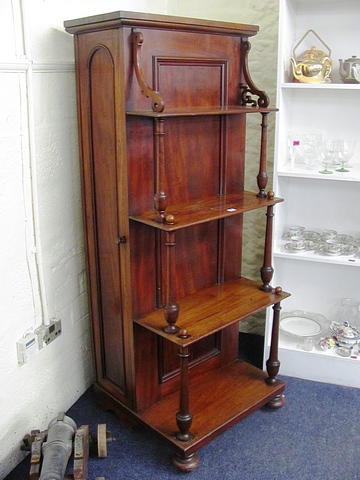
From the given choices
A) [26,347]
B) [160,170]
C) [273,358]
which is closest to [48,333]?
[26,347]

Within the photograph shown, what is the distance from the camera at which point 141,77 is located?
188cm

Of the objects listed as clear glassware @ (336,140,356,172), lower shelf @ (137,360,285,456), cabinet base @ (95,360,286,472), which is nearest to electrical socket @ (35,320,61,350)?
cabinet base @ (95,360,286,472)

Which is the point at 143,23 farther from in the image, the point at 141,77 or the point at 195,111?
the point at 195,111

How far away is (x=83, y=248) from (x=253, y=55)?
52.5 inches

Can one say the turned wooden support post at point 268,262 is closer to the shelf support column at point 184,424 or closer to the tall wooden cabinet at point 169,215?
the tall wooden cabinet at point 169,215

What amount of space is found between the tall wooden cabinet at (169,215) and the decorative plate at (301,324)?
1.16ft

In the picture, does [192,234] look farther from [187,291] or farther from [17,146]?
[17,146]

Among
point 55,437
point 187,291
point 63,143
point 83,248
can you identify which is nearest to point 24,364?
point 55,437

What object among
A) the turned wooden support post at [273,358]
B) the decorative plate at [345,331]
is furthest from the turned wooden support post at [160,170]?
the decorative plate at [345,331]

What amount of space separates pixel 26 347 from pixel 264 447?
1.07m

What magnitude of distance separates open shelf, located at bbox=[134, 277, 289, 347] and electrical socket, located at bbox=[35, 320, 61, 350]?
1.28 ft

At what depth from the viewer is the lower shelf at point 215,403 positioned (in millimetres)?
2174

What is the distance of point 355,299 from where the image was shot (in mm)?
2852

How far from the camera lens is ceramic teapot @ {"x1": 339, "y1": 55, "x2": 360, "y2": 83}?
2.40 m
